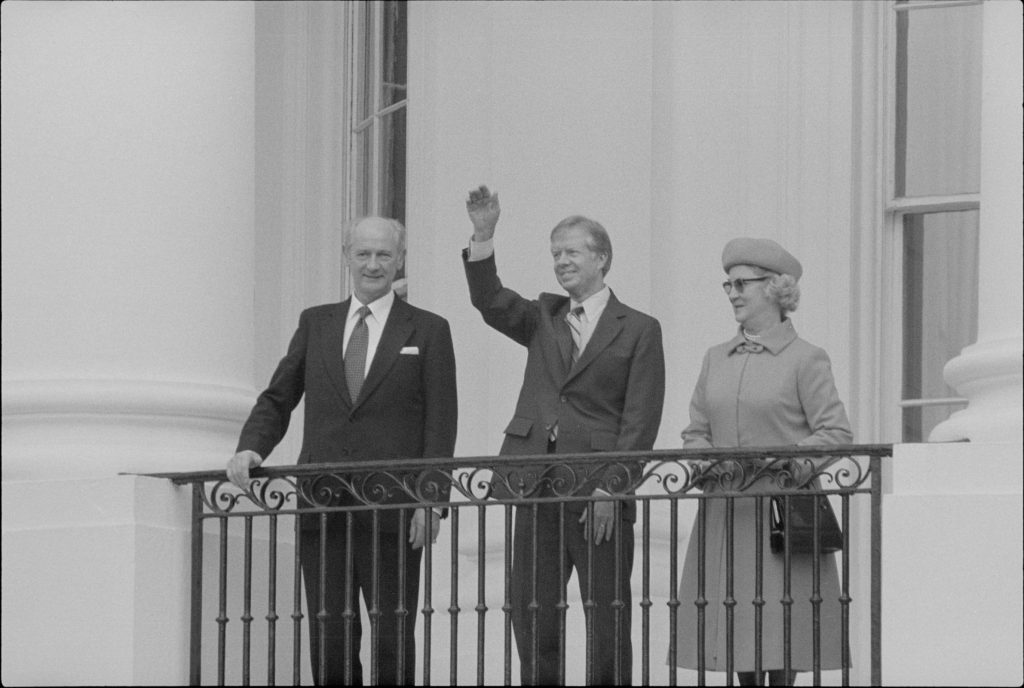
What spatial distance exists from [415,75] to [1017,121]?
4.46 meters

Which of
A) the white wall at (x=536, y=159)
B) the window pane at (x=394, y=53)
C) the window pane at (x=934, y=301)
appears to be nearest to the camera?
the window pane at (x=934, y=301)

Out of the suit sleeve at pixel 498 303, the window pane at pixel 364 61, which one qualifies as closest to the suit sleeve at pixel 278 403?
the suit sleeve at pixel 498 303

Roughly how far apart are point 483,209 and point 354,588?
140 centimetres

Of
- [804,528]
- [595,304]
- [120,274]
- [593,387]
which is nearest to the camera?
[804,528]

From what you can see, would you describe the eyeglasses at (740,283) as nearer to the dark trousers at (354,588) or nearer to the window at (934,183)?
the dark trousers at (354,588)

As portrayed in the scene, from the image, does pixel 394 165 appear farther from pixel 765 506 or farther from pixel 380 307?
pixel 765 506

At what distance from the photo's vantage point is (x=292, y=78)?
13062 mm

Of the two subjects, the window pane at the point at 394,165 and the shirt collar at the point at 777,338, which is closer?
the shirt collar at the point at 777,338

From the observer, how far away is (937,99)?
11.4m

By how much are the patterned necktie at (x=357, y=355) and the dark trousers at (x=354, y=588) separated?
48 centimetres

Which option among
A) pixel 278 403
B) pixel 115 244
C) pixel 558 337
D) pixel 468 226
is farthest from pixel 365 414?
pixel 468 226

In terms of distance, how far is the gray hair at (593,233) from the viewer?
29.2 feet

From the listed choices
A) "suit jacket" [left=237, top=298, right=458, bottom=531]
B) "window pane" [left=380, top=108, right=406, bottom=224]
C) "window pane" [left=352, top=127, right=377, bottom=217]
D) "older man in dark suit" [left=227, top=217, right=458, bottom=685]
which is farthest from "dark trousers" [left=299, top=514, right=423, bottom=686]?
"window pane" [left=352, top=127, right=377, bottom=217]

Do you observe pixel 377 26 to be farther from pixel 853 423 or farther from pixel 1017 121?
pixel 1017 121
